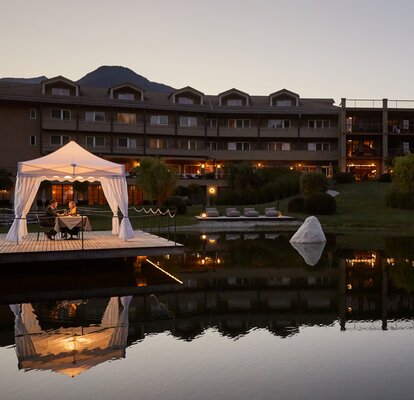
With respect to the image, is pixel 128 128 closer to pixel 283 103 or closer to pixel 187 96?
pixel 187 96

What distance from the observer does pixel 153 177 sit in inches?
1793

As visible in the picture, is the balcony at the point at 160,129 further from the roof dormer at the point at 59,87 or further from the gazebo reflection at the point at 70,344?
the gazebo reflection at the point at 70,344

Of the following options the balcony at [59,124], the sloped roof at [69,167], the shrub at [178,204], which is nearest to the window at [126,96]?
the balcony at [59,124]

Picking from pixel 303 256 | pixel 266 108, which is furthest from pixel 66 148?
pixel 266 108

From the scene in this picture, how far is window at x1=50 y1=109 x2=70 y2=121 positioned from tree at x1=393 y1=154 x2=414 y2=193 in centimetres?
3598

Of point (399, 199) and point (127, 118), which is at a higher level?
point (127, 118)

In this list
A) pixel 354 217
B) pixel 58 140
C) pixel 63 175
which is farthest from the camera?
pixel 58 140

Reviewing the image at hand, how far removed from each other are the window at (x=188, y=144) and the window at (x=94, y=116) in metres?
9.93

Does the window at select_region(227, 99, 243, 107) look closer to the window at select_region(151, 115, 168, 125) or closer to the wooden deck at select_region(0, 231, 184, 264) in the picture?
the window at select_region(151, 115, 168, 125)

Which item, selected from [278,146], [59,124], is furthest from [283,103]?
[59,124]

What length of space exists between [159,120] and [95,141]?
7.98 m

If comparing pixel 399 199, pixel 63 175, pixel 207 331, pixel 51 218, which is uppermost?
pixel 63 175

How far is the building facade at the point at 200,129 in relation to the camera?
5950 cm

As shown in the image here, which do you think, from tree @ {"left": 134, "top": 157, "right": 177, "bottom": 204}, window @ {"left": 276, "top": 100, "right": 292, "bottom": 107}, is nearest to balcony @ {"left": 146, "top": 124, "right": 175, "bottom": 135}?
window @ {"left": 276, "top": 100, "right": 292, "bottom": 107}
